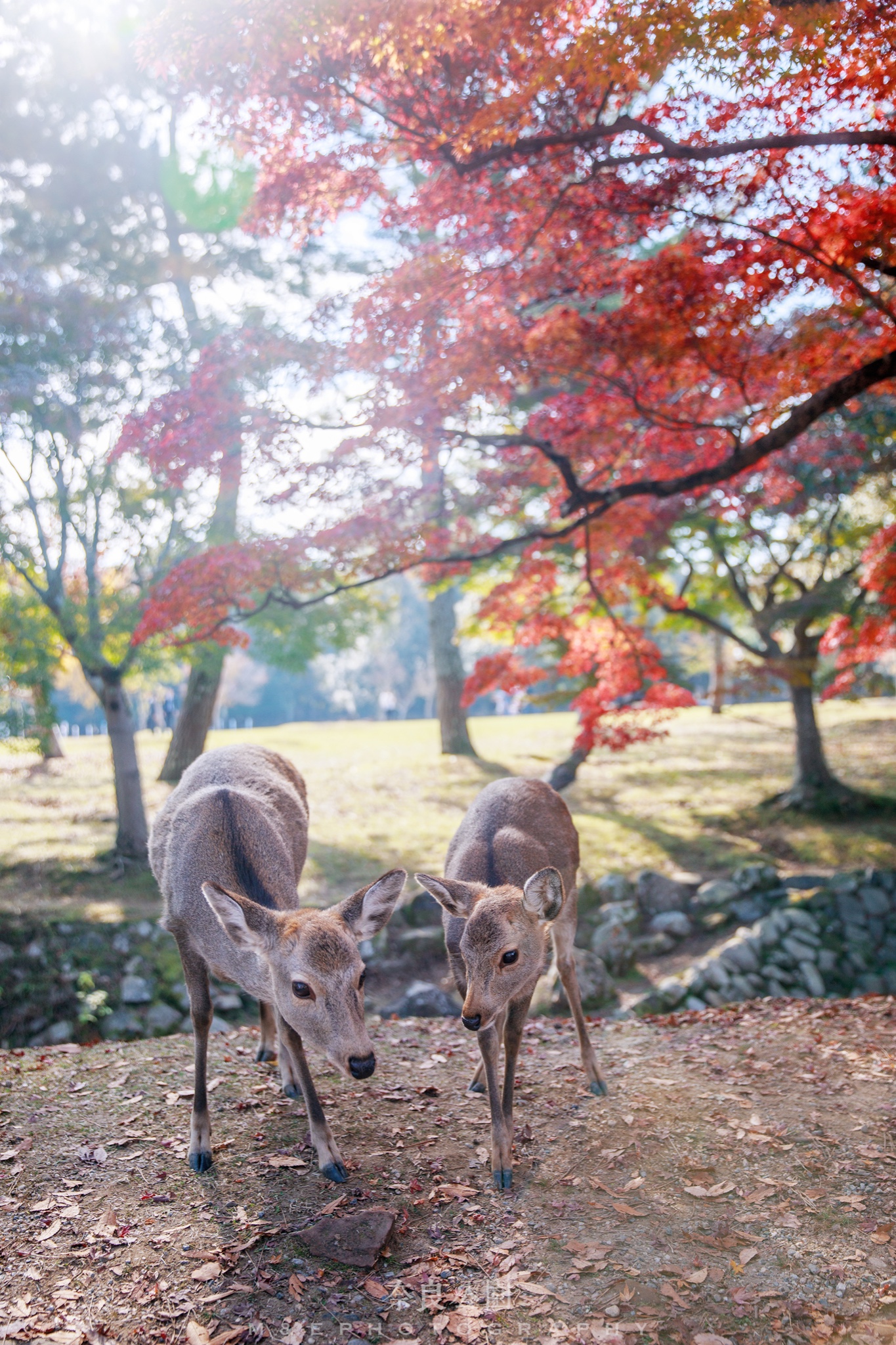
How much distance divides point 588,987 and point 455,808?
5.81 meters

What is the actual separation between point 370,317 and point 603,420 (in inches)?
98.1

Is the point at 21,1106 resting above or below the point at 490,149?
below

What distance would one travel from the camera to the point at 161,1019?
25.0ft

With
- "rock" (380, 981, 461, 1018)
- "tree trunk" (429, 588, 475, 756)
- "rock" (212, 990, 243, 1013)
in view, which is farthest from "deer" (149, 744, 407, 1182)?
"tree trunk" (429, 588, 475, 756)

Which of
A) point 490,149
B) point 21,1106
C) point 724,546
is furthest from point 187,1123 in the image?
point 724,546

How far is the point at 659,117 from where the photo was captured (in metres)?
5.93

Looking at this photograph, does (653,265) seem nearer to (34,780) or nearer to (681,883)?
(681,883)

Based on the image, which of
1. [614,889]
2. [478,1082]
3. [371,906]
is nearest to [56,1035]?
[478,1082]

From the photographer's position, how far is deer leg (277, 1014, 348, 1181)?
153 inches

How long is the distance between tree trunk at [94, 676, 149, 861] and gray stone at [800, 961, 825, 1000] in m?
7.54

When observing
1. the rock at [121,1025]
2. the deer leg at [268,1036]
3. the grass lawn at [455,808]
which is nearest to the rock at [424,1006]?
the deer leg at [268,1036]

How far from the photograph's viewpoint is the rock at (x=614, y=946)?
871 centimetres

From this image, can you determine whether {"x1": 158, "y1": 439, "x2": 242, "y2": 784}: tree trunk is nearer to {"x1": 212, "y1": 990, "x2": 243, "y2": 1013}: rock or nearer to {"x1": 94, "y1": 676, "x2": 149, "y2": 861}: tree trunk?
{"x1": 94, "y1": 676, "x2": 149, "y2": 861}: tree trunk

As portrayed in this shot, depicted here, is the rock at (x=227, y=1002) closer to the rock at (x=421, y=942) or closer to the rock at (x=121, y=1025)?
the rock at (x=121, y=1025)
